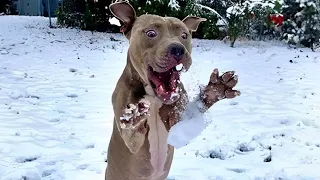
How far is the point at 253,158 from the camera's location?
441 cm

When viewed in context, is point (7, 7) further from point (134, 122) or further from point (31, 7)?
point (134, 122)

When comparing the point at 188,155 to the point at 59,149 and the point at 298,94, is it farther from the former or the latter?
the point at 298,94

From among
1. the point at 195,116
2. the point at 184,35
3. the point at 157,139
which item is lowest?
A: the point at 157,139

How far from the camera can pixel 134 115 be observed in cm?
225

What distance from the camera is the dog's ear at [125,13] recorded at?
2.58 meters

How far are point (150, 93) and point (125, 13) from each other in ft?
1.58

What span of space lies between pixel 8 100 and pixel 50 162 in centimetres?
241

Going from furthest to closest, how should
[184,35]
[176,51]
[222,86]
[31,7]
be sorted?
[31,7], [184,35], [222,86], [176,51]

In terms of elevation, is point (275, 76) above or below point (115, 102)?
below

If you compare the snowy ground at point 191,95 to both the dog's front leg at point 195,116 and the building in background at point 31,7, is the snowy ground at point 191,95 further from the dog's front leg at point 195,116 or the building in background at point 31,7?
the building in background at point 31,7

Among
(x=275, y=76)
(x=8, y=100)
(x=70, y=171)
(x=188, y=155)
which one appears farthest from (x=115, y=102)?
(x=275, y=76)

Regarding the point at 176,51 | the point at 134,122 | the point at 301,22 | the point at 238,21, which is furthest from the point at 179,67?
the point at 301,22

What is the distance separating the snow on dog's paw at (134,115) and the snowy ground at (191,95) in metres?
0.43

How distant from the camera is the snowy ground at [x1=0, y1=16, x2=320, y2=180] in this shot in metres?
4.20
